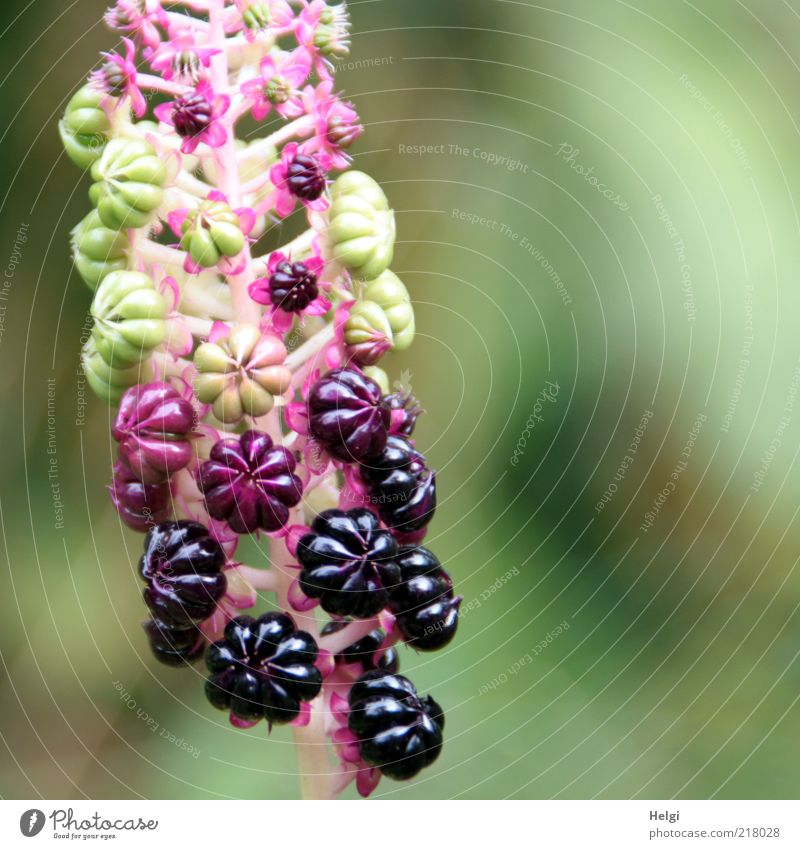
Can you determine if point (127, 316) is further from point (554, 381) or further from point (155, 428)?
point (554, 381)

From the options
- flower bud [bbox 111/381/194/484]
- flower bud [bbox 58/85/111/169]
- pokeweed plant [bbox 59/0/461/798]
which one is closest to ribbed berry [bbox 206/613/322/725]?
pokeweed plant [bbox 59/0/461/798]

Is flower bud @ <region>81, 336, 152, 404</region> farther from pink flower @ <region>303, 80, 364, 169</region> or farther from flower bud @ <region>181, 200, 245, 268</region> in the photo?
pink flower @ <region>303, 80, 364, 169</region>

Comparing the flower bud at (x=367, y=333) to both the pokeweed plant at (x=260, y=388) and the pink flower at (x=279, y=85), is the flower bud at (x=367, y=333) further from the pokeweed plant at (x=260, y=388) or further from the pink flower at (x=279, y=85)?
the pink flower at (x=279, y=85)

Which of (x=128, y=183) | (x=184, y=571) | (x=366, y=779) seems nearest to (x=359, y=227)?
(x=128, y=183)
